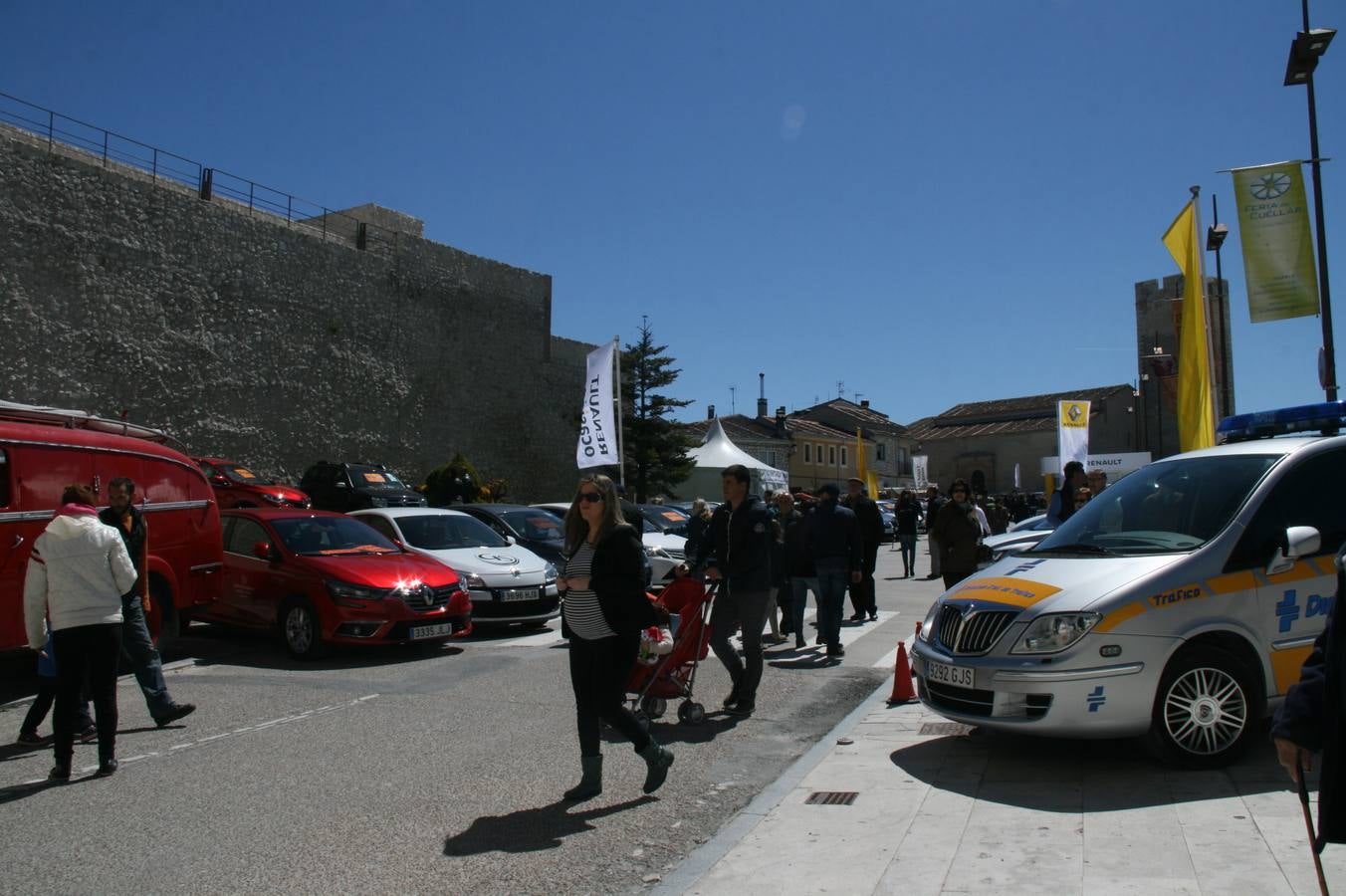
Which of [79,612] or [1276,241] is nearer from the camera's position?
[79,612]

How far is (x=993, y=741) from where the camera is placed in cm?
657

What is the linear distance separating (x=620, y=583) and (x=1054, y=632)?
7.72 feet

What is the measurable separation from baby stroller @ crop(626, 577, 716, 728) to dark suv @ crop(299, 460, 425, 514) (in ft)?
54.0

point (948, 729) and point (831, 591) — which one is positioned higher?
point (831, 591)

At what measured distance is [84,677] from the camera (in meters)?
6.14

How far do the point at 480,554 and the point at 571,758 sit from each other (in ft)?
21.5

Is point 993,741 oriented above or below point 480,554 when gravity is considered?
below

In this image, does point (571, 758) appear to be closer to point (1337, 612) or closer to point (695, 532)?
point (1337, 612)

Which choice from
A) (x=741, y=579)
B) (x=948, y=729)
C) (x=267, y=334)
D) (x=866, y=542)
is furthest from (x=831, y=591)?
(x=267, y=334)

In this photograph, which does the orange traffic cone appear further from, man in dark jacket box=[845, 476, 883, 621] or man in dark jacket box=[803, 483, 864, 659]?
man in dark jacket box=[845, 476, 883, 621]

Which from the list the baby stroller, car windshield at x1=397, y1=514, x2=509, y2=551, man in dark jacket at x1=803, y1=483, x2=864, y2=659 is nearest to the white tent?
car windshield at x1=397, y1=514, x2=509, y2=551

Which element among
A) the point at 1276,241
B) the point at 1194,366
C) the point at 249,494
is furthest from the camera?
the point at 249,494

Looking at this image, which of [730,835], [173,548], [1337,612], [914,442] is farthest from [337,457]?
[914,442]

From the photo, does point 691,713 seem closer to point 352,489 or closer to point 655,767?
point 655,767
